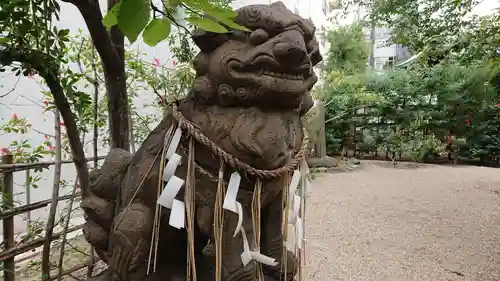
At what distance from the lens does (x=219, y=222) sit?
28.9 inches

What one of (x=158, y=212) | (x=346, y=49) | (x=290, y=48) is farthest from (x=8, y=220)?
(x=346, y=49)

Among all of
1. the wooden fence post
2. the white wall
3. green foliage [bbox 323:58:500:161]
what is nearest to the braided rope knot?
the wooden fence post

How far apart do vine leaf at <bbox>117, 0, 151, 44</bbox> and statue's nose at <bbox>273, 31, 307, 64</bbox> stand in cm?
39

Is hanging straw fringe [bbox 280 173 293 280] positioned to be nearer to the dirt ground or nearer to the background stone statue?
the background stone statue

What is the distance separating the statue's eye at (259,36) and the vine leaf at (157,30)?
369 millimetres

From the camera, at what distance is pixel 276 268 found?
89 centimetres

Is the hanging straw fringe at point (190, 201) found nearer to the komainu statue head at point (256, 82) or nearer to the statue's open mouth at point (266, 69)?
the komainu statue head at point (256, 82)

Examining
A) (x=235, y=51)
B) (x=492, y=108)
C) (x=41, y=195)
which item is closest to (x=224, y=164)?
(x=235, y=51)

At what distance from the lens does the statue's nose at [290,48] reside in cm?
67

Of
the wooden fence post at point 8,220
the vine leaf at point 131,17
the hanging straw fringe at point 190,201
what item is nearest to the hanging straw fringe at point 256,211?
the hanging straw fringe at point 190,201

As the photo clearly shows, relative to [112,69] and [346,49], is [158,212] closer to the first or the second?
[112,69]

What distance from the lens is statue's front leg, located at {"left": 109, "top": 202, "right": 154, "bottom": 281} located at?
0.77 meters

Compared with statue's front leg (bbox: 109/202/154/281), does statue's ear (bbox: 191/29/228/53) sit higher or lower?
higher

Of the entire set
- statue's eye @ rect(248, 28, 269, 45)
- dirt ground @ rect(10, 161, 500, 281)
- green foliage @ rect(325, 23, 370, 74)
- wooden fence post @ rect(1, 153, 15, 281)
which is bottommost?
dirt ground @ rect(10, 161, 500, 281)
